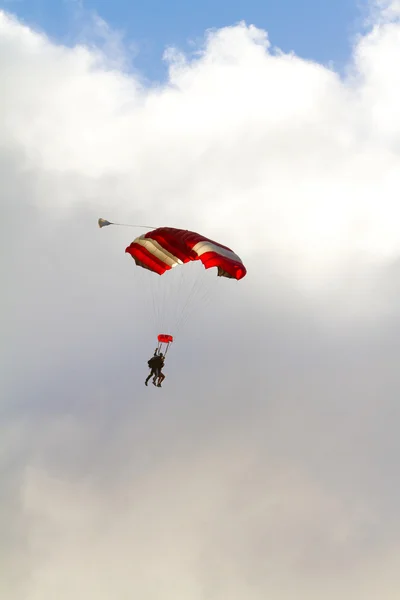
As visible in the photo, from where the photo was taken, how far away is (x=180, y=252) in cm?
4200

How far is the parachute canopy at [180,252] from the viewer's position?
4069cm

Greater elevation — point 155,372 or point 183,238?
point 183,238

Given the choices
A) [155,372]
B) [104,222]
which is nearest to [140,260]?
[104,222]

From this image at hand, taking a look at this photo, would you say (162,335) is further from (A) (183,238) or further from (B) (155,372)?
(A) (183,238)

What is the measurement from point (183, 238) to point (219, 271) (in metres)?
2.91

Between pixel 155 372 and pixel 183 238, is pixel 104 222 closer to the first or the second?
pixel 183 238

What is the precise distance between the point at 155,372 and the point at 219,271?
23.7 feet

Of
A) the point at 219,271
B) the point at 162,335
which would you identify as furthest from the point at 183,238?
the point at 162,335

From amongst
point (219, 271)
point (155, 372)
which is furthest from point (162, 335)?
point (219, 271)

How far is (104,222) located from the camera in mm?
43500

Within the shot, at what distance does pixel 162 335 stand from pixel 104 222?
7.58 meters

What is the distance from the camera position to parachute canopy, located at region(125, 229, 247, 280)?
1602 inches

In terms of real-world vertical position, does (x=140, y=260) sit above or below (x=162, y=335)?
above

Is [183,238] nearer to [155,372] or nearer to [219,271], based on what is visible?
[219,271]
